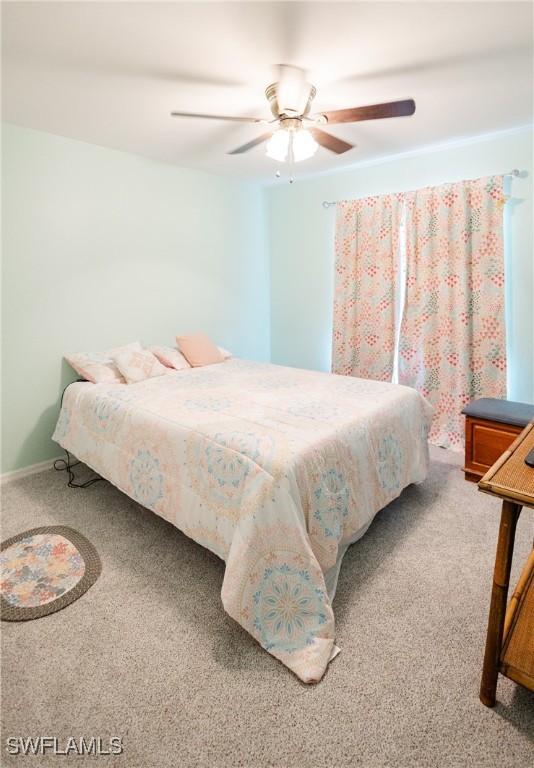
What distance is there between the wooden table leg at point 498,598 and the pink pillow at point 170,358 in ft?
8.74

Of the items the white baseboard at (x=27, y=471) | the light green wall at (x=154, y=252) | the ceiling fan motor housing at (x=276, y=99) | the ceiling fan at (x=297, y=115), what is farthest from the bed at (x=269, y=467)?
the ceiling fan motor housing at (x=276, y=99)

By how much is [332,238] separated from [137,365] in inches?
93.6

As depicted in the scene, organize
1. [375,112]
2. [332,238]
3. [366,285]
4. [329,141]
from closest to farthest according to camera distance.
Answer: [375,112], [329,141], [366,285], [332,238]

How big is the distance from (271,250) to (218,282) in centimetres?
89

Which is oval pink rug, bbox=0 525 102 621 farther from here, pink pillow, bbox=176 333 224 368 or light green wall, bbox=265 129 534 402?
light green wall, bbox=265 129 534 402

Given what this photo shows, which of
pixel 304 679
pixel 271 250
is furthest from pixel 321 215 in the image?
pixel 304 679

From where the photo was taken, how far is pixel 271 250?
183 inches

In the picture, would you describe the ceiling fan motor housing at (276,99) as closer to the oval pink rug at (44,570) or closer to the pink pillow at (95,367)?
the pink pillow at (95,367)

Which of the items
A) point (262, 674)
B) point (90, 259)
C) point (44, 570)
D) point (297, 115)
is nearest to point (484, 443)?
point (262, 674)

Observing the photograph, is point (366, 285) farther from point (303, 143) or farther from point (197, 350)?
point (303, 143)

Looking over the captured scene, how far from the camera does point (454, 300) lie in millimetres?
3266

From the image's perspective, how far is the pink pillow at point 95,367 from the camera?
2.94m

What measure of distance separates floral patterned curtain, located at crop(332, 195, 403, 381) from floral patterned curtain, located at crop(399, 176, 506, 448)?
144 millimetres

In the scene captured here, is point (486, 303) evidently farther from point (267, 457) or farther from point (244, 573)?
point (244, 573)
